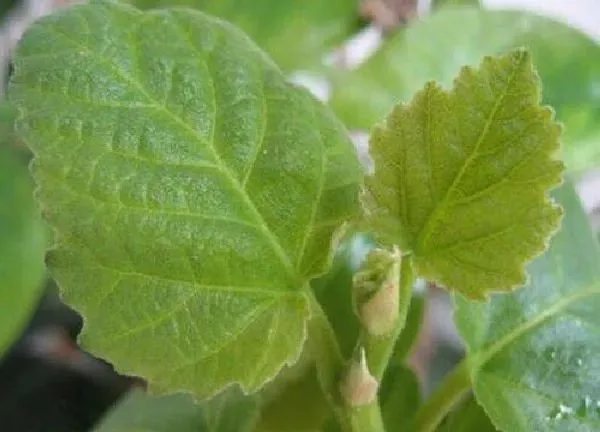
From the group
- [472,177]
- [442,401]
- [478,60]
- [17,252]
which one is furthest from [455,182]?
[17,252]

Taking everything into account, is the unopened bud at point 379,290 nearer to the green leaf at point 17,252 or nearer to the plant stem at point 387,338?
the plant stem at point 387,338

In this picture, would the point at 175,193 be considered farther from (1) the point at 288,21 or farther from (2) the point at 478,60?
(1) the point at 288,21

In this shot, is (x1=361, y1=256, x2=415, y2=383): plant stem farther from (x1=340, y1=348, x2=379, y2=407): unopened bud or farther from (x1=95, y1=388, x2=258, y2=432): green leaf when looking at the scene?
(x1=95, y1=388, x2=258, y2=432): green leaf

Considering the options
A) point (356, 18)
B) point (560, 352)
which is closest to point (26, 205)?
point (356, 18)

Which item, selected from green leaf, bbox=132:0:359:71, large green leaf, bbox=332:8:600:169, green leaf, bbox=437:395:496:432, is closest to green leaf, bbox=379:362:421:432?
green leaf, bbox=437:395:496:432

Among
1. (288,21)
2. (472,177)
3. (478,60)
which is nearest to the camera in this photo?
(472,177)

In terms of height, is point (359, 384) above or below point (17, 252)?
above
